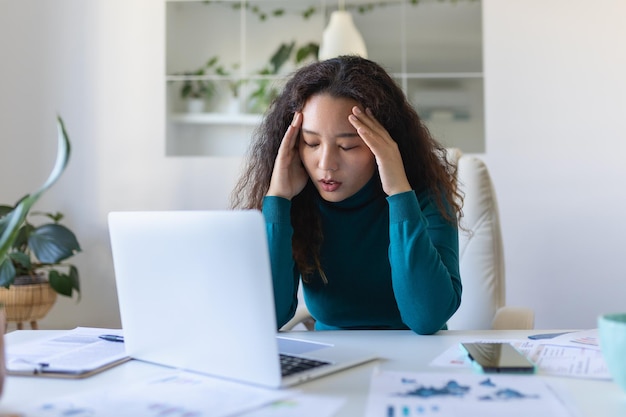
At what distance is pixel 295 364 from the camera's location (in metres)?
0.87

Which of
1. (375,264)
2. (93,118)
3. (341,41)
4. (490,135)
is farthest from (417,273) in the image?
(93,118)

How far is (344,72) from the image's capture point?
4.49 feet

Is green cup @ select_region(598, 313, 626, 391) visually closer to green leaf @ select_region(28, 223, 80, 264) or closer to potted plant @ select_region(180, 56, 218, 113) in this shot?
green leaf @ select_region(28, 223, 80, 264)

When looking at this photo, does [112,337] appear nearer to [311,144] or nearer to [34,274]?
[311,144]

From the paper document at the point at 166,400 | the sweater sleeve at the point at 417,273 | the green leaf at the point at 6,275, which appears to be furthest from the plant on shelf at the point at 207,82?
the paper document at the point at 166,400

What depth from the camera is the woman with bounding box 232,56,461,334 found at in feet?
4.03

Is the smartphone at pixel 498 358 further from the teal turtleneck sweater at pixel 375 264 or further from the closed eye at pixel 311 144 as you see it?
the closed eye at pixel 311 144

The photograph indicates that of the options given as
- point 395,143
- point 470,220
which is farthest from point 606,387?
point 470,220

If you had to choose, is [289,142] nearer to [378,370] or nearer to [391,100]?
[391,100]

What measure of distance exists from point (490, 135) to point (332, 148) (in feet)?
6.24

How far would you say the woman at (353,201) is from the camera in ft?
4.03

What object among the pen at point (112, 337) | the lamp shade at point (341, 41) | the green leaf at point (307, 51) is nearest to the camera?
the pen at point (112, 337)

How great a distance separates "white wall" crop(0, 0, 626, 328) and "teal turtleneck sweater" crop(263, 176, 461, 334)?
175cm

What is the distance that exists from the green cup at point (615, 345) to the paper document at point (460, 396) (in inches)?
2.7
